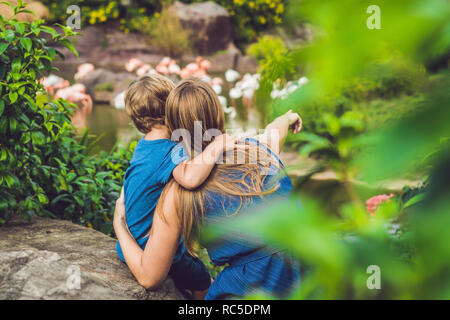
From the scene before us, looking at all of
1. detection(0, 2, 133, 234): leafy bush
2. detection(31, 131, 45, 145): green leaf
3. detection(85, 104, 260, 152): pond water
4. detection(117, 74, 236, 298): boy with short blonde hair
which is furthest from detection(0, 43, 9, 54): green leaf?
detection(85, 104, 260, 152): pond water

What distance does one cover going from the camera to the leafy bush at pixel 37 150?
1.85 meters

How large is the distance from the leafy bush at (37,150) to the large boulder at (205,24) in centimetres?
905

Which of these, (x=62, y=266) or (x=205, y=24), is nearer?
(x=62, y=266)

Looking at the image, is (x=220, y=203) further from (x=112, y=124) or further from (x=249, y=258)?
(x=112, y=124)

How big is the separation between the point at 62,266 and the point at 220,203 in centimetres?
53

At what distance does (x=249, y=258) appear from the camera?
1509 mm

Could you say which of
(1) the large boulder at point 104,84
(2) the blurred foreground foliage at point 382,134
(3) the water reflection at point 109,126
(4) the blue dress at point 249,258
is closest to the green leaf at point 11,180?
(4) the blue dress at point 249,258

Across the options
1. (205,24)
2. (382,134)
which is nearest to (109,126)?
(382,134)

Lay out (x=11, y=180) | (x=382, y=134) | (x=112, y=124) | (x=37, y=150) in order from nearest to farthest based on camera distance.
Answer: (x=382, y=134) → (x=11, y=180) → (x=37, y=150) → (x=112, y=124)

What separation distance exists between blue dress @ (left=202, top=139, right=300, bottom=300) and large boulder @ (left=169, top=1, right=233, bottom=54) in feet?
33.1

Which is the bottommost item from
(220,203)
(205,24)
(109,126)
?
(220,203)

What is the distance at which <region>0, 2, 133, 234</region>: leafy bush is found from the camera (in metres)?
1.85

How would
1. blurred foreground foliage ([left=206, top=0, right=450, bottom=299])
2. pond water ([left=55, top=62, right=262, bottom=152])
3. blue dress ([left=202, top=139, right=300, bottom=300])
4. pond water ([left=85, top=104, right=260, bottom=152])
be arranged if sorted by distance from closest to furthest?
1. blurred foreground foliage ([left=206, top=0, right=450, bottom=299])
2. blue dress ([left=202, top=139, right=300, bottom=300])
3. pond water ([left=55, top=62, right=262, bottom=152])
4. pond water ([left=85, top=104, right=260, bottom=152])

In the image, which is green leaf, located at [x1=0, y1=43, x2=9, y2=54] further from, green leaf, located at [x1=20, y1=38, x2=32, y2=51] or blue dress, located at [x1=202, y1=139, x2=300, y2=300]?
blue dress, located at [x1=202, y1=139, x2=300, y2=300]
